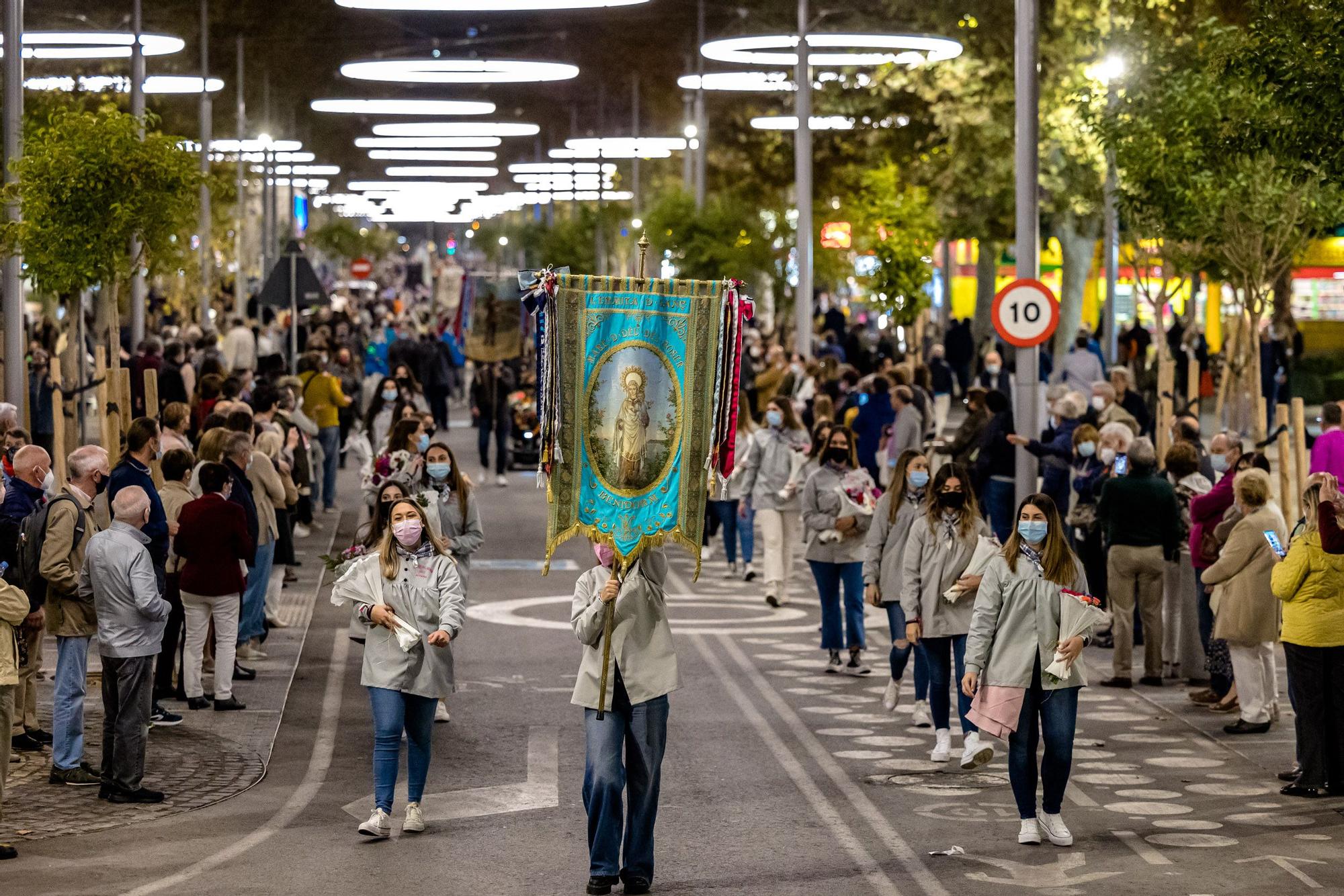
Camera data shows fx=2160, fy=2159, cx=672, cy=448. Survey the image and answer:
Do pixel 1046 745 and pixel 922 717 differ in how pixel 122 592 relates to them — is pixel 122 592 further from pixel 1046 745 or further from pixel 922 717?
pixel 922 717

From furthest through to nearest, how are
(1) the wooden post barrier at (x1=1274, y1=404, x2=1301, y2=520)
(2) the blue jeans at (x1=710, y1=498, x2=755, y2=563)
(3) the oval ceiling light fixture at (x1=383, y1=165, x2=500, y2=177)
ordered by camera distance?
(3) the oval ceiling light fixture at (x1=383, y1=165, x2=500, y2=177)
(2) the blue jeans at (x1=710, y1=498, x2=755, y2=563)
(1) the wooden post barrier at (x1=1274, y1=404, x2=1301, y2=520)

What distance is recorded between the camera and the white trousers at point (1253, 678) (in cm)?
1416

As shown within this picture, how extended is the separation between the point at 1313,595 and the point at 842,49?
1237 inches

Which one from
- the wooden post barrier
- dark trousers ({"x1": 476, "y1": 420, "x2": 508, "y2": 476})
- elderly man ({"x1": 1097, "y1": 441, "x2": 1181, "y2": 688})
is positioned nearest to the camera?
elderly man ({"x1": 1097, "y1": 441, "x2": 1181, "y2": 688})

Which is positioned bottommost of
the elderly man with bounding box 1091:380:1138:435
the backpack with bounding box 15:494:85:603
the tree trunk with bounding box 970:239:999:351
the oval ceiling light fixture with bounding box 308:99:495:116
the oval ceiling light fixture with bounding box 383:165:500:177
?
the backpack with bounding box 15:494:85:603

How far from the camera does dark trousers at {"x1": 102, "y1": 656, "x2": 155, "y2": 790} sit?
1191cm

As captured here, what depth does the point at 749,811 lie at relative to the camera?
11828mm

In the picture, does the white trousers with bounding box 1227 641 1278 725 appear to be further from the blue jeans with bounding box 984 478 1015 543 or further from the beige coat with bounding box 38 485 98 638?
the beige coat with bounding box 38 485 98 638

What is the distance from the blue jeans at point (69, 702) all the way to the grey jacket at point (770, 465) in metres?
8.48

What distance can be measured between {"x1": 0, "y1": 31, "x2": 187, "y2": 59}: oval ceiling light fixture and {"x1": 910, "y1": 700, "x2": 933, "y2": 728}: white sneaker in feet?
81.3

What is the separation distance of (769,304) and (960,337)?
81.8 ft

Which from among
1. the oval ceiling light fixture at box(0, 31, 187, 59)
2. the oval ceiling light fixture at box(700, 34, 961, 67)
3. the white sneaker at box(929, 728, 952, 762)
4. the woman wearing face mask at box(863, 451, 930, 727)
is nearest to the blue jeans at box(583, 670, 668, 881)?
the white sneaker at box(929, 728, 952, 762)

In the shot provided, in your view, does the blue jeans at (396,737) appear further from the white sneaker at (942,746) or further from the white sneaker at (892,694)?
the white sneaker at (892,694)

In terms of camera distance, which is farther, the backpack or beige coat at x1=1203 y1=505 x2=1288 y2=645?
beige coat at x1=1203 y1=505 x2=1288 y2=645
